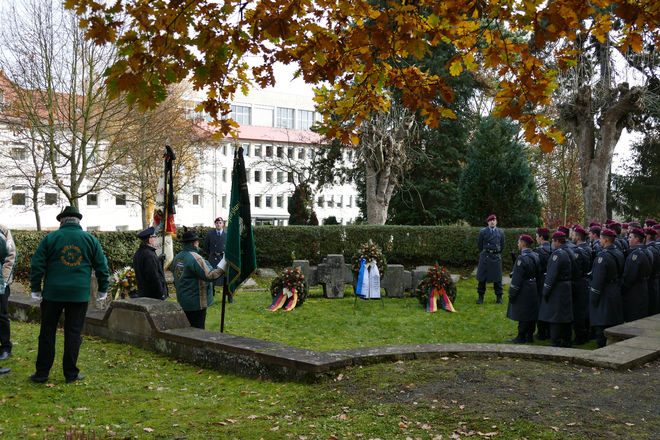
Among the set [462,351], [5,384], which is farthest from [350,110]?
[5,384]

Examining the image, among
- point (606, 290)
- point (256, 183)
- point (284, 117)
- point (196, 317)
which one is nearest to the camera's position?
point (196, 317)

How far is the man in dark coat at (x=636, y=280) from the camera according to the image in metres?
9.73

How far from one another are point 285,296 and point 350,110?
7.55 metres

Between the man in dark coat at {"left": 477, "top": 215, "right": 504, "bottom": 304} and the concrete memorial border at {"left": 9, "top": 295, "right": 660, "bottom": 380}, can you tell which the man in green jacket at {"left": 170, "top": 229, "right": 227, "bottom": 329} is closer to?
the concrete memorial border at {"left": 9, "top": 295, "right": 660, "bottom": 380}

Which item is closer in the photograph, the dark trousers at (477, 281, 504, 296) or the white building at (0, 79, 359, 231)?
the dark trousers at (477, 281, 504, 296)

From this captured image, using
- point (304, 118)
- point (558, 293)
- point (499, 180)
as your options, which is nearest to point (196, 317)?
point (558, 293)

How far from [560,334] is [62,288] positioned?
765cm

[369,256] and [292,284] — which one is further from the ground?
[369,256]

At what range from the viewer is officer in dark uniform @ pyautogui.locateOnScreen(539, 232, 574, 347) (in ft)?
31.2

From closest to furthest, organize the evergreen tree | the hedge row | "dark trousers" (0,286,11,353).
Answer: "dark trousers" (0,286,11,353)
the hedge row
the evergreen tree

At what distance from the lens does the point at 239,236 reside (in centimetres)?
809

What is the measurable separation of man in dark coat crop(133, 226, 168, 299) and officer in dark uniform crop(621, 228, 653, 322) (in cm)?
757

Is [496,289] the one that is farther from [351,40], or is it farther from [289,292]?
[351,40]

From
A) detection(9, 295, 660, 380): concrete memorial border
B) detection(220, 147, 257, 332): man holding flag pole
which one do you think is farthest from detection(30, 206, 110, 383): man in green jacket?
detection(220, 147, 257, 332): man holding flag pole
